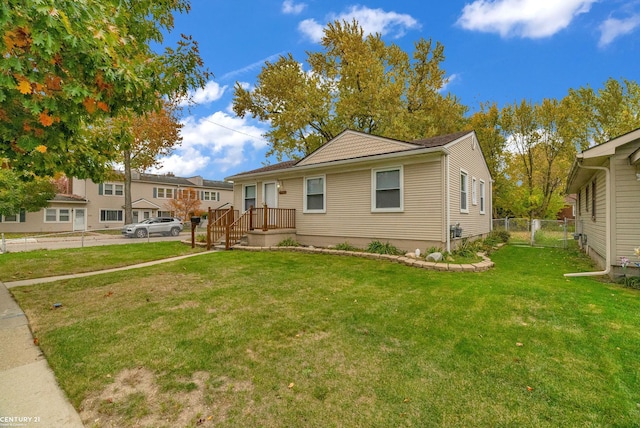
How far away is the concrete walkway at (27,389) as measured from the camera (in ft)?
6.81

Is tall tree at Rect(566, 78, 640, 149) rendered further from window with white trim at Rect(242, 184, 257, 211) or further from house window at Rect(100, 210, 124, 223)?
house window at Rect(100, 210, 124, 223)

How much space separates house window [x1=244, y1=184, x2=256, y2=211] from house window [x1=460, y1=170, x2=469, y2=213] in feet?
27.0

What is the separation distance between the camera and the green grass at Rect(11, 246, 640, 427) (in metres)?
2.18

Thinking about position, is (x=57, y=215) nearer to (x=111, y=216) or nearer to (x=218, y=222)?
(x=111, y=216)

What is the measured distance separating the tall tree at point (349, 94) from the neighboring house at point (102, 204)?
14.8 metres

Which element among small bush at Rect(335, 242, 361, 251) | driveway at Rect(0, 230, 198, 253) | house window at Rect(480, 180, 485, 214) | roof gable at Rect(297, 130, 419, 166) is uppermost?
roof gable at Rect(297, 130, 419, 166)

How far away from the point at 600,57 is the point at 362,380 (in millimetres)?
22444

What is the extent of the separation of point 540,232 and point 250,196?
13.8m

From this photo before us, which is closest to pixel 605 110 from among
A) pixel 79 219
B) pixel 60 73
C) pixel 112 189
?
pixel 60 73

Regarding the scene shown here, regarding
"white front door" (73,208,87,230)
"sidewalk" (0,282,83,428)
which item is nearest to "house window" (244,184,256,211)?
"sidewalk" (0,282,83,428)

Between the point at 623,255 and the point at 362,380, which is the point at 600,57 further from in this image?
the point at 362,380

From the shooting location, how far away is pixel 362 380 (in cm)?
255

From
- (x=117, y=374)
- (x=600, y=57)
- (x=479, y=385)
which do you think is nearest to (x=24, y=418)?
(x=117, y=374)

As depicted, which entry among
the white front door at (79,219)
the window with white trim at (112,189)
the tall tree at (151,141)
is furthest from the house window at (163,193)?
the white front door at (79,219)
